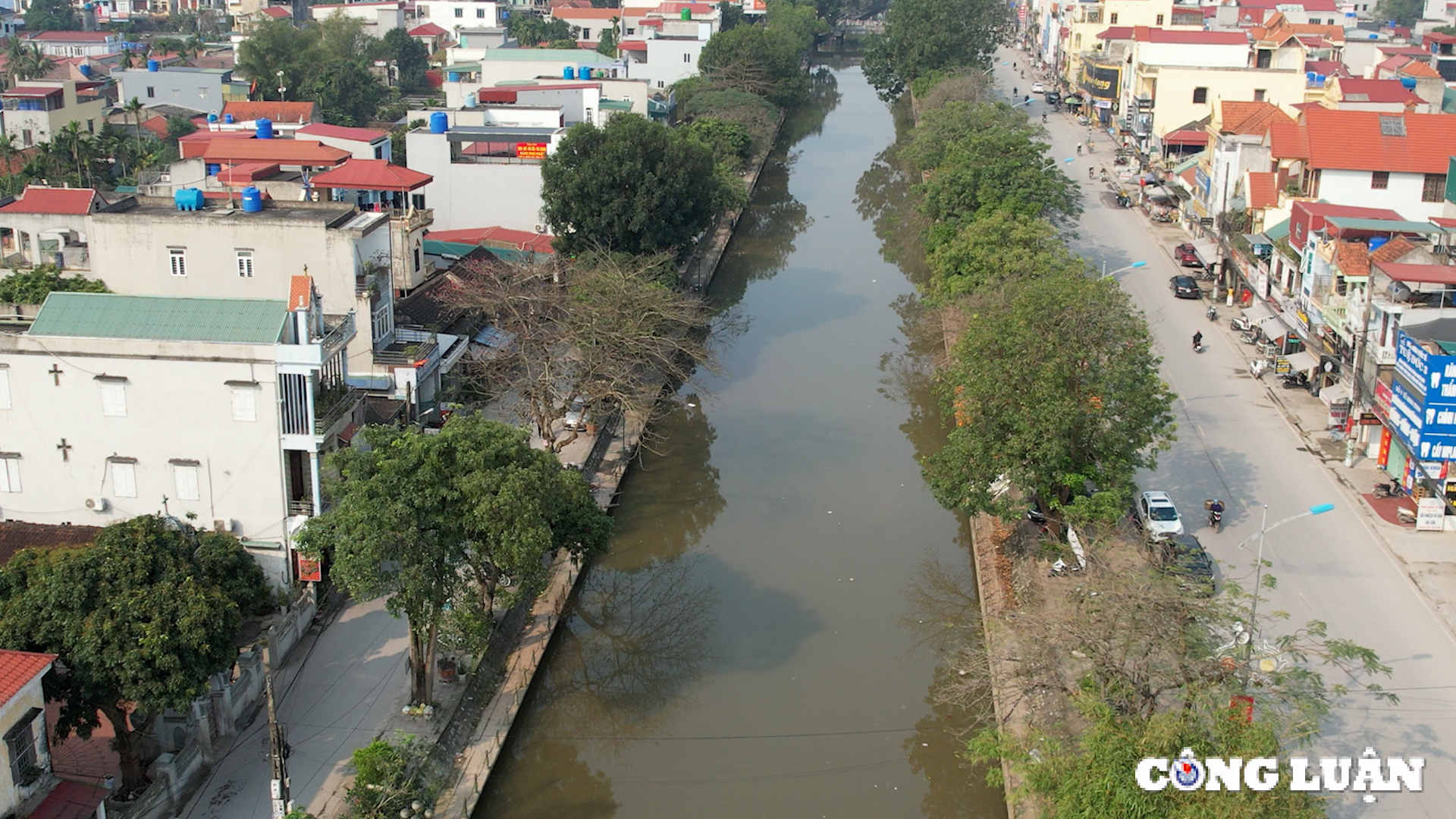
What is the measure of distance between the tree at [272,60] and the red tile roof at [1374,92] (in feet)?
167

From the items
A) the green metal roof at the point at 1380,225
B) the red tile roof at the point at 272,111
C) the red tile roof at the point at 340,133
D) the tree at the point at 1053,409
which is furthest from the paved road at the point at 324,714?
the red tile roof at the point at 272,111

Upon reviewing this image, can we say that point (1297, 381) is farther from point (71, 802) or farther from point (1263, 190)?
point (71, 802)

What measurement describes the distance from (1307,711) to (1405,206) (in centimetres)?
2951

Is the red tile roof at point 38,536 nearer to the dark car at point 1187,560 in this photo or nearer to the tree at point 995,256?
the dark car at point 1187,560

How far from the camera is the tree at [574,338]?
30625 mm

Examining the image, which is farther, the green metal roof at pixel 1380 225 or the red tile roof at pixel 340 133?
the red tile roof at pixel 340 133

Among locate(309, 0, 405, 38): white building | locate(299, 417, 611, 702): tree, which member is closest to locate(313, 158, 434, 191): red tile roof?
locate(299, 417, 611, 702): tree

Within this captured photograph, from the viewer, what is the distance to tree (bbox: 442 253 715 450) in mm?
30625

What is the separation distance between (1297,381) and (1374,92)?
25.3 metres

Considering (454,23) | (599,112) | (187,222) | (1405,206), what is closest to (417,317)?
(187,222)

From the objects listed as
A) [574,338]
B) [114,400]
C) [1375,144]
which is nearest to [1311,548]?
[574,338]

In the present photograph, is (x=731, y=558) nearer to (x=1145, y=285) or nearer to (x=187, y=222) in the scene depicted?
(x=187, y=222)

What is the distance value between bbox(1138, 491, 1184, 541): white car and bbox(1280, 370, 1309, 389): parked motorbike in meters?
9.85

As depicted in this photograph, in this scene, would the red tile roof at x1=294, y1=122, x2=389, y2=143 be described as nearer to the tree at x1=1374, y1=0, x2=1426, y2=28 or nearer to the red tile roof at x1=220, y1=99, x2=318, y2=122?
the red tile roof at x1=220, y1=99, x2=318, y2=122
